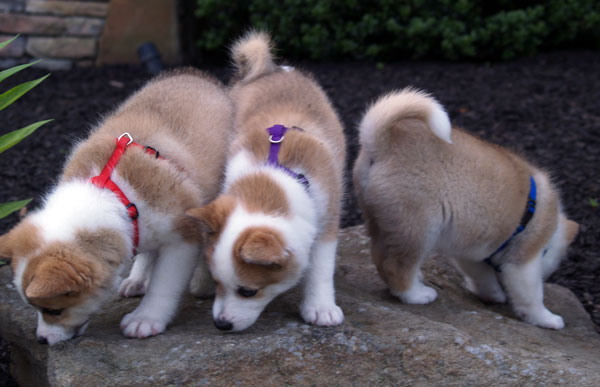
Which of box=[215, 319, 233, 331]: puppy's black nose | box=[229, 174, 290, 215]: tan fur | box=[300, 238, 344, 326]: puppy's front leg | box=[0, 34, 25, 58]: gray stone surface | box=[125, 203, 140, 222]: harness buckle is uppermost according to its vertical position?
box=[229, 174, 290, 215]: tan fur

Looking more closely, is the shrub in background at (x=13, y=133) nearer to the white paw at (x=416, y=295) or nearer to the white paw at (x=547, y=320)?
the white paw at (x=416, y=295)

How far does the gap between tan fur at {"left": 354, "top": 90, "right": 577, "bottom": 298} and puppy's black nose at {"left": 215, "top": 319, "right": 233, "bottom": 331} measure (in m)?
1.23

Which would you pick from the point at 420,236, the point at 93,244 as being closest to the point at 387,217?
the point at 420,236

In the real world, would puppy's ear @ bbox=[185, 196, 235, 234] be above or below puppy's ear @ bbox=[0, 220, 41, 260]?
above

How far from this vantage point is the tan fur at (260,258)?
2.85 m

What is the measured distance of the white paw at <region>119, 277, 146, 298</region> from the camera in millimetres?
3923

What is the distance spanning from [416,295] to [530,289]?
701 millimetres

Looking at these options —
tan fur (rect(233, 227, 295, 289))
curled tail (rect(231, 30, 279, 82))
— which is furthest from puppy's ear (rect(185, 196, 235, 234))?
curled tail (rect(231, 30, 279, 82))

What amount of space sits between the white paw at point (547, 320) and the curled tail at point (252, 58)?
7.89ft

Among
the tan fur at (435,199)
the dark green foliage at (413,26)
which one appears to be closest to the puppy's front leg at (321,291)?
the tan fur at (435,199)

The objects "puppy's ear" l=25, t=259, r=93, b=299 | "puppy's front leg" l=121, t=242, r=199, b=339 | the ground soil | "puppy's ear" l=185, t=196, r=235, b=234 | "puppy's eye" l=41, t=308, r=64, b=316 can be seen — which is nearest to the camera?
"puppy's ear" l=25, t=259, r=93, b=299

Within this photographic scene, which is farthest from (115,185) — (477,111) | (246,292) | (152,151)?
(477,111)

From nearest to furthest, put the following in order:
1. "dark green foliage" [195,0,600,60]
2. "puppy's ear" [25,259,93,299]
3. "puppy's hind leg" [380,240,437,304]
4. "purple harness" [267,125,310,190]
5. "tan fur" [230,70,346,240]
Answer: "puppy's ear" [25,259,93,299], "purple harness" [267,125,310,190], "tan fur" [230,70,346,240], "puppy's hind leg" [380,240,437,304], "dark green foliage" [195,0,600,60]

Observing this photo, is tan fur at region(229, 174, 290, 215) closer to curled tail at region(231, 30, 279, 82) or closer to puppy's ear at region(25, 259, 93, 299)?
puppy's ear at region(25, 259, 93, 299)
